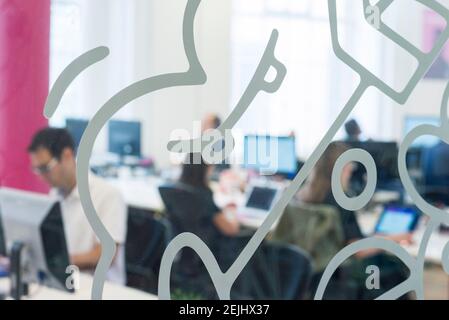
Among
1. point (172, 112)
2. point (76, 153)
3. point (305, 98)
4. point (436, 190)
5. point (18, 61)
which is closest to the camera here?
point (76, 153)

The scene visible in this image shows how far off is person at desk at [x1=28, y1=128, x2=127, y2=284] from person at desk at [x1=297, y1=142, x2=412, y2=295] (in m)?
0.59

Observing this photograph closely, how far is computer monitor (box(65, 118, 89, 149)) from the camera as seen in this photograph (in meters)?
1.66

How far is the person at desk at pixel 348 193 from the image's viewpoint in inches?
74.5

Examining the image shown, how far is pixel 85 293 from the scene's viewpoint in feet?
5.57

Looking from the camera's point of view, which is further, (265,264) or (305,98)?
(305,98)

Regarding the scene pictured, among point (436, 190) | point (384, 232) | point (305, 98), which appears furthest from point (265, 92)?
point (436, 190)

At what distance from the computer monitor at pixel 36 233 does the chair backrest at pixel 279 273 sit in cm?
76

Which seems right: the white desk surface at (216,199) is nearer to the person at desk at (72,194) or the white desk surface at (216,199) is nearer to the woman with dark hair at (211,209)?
the woman with dark hair at (211,209)

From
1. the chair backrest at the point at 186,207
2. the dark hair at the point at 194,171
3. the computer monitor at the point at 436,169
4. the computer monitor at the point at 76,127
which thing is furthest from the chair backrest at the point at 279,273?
the computer monitor at the point at 436,169

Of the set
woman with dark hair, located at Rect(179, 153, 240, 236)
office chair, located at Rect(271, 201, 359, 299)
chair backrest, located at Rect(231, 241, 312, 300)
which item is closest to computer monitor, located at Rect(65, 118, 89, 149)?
woman with dark hair, located at Rect(179, 153, 240, 236)

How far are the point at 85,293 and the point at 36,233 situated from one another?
0.50 m

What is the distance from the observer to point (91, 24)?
5.87 ft

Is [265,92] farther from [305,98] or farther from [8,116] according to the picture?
[305,98]
